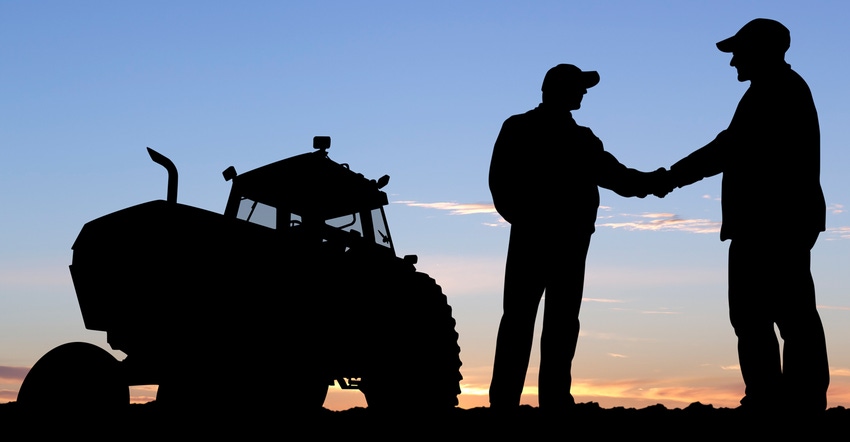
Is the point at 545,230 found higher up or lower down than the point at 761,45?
lower down

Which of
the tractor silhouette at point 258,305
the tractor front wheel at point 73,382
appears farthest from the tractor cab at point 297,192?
the tractor front wheel at point 73,382

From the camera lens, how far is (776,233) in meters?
6.78

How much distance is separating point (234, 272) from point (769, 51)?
4644 millimetres

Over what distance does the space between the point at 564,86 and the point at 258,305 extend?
10.9 ft

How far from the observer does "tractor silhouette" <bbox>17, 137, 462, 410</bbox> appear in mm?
8508

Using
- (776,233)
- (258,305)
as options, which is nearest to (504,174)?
(776,233)

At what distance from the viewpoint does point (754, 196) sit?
6.82 metres

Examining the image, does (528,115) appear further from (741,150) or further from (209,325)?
(209,325)

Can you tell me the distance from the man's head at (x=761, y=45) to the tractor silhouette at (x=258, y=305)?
4421 mm

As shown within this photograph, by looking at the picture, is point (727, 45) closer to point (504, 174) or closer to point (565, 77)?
point (565, 77)

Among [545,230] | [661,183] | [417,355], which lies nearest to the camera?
[545,230]

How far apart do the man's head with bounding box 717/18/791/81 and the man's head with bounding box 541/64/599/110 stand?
1.13 meters

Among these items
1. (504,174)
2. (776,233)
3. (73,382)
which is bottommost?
(73,382)

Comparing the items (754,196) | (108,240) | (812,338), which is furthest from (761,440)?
(108,240)
